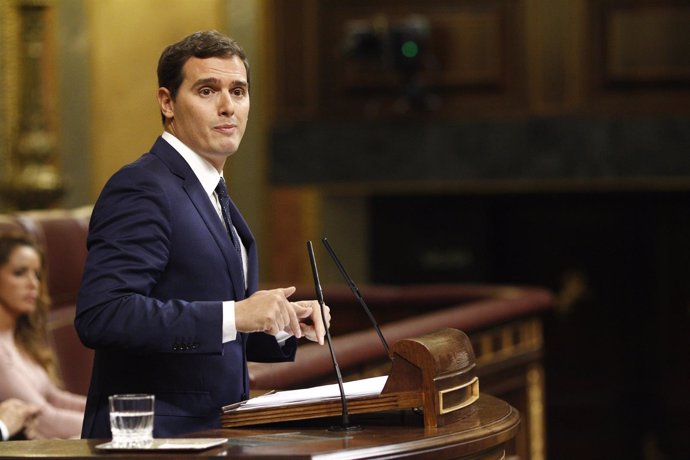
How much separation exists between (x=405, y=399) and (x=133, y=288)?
17.5 inches

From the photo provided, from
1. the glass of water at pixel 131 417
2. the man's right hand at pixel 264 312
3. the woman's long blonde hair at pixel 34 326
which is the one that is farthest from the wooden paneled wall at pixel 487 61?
the glass of water at pixel 131 417

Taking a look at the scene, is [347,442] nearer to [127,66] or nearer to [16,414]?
[16,414]

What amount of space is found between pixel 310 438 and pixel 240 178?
625 centimetres

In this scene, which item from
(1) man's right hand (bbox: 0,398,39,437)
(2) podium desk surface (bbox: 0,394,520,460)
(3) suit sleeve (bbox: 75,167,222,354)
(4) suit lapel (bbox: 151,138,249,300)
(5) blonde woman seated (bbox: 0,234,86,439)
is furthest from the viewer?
(5) blonde woman seated (bbox: 0,234,86,439)

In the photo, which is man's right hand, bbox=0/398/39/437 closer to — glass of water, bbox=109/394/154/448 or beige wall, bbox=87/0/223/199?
glass of water, bbox=109/394/154/448

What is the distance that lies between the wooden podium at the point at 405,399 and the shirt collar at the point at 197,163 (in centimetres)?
37

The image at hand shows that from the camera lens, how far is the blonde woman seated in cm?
367

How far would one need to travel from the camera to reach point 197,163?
2.14 meters

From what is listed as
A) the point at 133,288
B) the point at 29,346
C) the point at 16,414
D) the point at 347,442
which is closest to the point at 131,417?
the point at 133,288

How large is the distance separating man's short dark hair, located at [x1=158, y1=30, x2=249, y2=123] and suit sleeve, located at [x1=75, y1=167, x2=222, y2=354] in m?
0.21

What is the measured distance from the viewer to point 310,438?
6.33ft

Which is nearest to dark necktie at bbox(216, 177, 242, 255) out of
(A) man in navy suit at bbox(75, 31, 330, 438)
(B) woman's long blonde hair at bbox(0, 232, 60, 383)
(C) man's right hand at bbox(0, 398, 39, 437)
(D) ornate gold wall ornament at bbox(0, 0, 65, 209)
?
(A) man in navy suit at bbox(75, 31, 330, 438)

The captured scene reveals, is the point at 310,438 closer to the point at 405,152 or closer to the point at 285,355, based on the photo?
the point at 285,355

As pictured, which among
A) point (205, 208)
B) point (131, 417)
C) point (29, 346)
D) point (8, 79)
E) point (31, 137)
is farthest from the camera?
point (8, 79)
